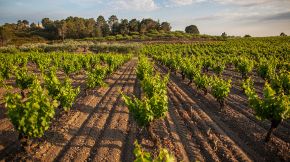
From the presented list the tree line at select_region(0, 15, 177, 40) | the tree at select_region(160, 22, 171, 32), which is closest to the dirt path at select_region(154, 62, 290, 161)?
the tree line at select_region(0, 15, 177, 40)

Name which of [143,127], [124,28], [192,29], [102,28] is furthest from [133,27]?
[143,127]

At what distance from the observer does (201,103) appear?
637 inches

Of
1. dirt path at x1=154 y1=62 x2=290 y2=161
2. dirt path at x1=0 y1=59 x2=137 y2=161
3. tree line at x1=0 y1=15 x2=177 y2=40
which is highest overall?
tree line at x1=0 y1=15 x2=177 y2=40

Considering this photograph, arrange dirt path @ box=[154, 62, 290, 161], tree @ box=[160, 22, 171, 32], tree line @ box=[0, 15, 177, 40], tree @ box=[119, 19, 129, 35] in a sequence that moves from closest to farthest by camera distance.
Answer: dirt path @ box=[154, 62, 290, 161], tree line @ box=[0, 15, 177, 40], tree @ box=[119, 19, 129, 35], tree @ box=[160, 22, 171, 32]

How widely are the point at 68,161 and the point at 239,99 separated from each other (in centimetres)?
1211

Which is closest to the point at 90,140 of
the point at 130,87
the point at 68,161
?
the point at 68,161

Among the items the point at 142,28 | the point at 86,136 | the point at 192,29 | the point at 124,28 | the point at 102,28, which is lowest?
the point at 86,136

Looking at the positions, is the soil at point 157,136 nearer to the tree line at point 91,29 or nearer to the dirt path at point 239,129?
the dirt path at point 239,129

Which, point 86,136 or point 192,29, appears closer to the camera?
point 86,136

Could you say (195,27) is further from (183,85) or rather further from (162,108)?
(162,108)

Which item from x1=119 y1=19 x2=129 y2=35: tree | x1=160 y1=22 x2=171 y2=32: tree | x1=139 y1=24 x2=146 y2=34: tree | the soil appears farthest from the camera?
x1=160 y1=22 x2=171 y2=32: tree

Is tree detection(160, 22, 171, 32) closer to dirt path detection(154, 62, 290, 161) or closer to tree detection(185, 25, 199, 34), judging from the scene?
tree detection(185, 25, 199, 34)

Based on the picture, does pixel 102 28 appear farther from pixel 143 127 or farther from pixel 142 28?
pixel 143 127

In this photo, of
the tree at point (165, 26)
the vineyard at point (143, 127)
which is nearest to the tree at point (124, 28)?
the tree at point (165, 26)
